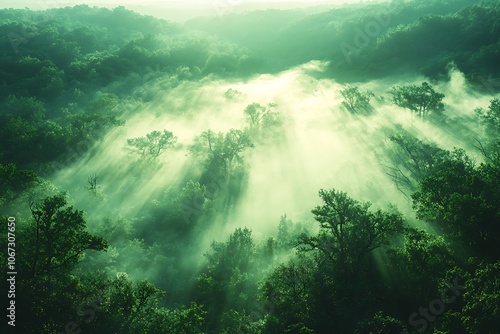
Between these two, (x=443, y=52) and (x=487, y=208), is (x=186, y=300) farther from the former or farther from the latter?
(x=443, y=52)

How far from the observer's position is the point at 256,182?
77.2 m

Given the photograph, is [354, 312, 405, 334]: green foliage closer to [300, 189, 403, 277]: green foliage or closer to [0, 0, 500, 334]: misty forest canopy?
[0, 0, 500, 334]: misty forest canopy

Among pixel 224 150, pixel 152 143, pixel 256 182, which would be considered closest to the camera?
pixel 256 182

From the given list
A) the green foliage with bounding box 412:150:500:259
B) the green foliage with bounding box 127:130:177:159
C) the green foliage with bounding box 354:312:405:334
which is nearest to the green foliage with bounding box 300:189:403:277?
the green foliage with bounding box 412:150:500:259

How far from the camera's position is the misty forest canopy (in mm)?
31156

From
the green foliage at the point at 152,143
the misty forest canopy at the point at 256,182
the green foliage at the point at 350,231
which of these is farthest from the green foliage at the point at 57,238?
the green foliage at the point at 152,143

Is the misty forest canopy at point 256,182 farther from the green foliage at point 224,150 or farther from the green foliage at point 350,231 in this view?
the green foliage at point 224,150

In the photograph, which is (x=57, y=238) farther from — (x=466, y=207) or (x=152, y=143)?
(x=152, y=143)

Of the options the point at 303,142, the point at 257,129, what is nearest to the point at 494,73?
the point at 303,142

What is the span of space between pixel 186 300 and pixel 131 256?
1157 centimetres

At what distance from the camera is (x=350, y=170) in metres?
77.1

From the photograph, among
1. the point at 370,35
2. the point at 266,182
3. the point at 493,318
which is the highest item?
the point at 370,35

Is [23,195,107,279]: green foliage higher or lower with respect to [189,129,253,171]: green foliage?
lower

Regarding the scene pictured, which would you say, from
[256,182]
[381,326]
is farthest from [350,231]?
[256,182]
